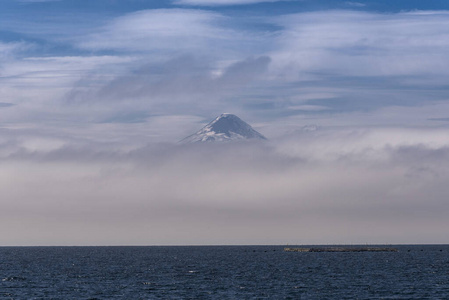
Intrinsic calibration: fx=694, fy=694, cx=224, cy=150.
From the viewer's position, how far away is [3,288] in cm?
12325

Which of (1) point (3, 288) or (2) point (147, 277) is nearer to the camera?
(1) point (3, 288)

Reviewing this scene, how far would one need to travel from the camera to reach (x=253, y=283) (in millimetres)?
131500

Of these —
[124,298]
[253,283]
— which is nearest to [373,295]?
[253,283]

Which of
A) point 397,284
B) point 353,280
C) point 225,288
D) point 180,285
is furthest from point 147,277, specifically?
point 397,284

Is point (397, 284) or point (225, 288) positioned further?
point (397, 284)

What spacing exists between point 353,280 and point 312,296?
32944mm

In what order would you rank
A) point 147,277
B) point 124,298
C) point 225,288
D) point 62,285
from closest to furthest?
point 124,298, point 225,288, point 62,285, point 147,277

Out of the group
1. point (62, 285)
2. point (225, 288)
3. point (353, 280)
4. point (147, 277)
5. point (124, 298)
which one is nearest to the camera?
point (124, 298)

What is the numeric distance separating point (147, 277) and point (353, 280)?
142 feet

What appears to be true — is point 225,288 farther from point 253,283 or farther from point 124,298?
point 124,298

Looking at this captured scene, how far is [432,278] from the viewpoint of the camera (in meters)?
145

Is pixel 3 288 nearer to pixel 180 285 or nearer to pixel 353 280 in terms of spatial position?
pixel 180 285

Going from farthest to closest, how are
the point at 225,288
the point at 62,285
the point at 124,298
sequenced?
the point at 62,285
the point at 225,288
the point at 124,298

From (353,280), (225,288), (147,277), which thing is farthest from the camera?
(147,277)
